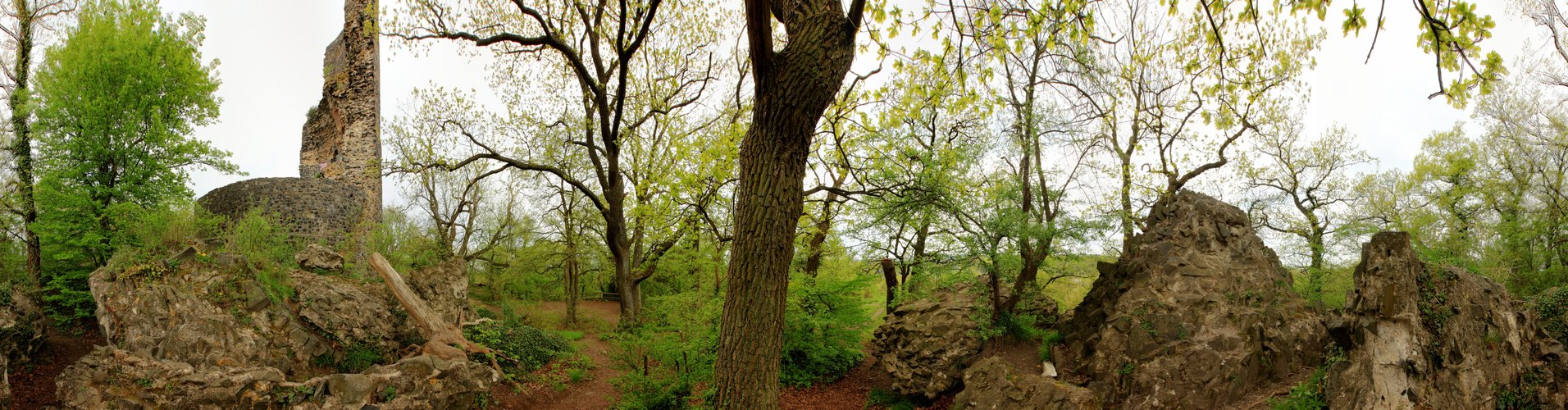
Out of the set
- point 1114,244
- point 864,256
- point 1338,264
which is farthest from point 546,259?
point 1338,264

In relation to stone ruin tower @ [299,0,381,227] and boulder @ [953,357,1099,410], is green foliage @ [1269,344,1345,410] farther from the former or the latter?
stone ruin tower @ [299,0,381,227]

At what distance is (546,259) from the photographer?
20.5 meters

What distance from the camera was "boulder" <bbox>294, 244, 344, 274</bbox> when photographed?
11.7 m

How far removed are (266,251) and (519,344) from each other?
173 inches

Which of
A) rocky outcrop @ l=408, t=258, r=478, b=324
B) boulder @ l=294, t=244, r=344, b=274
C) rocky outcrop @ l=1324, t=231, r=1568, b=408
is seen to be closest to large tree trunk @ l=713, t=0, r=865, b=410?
rocky outcrop @ l=1324, t=231, r=1568, b=408

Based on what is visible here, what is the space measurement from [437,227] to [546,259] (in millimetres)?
3446

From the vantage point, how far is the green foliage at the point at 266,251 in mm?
10219

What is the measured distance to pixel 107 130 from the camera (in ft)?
36.8

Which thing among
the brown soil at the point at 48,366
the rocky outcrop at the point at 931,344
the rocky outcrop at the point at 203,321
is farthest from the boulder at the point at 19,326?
the rocky outcrop at the point at 931,344

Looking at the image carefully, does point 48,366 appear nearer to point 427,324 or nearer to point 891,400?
point 427,324

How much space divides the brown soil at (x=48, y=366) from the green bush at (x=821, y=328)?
9727 mm

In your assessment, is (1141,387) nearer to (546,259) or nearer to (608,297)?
(546,259)

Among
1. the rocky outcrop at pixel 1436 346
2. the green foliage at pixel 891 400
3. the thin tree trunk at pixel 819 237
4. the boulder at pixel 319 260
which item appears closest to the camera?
the rocky outcrop at pixel 1436 346

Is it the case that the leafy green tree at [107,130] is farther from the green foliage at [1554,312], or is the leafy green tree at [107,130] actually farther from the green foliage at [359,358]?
the green foliage at [1554,312]
